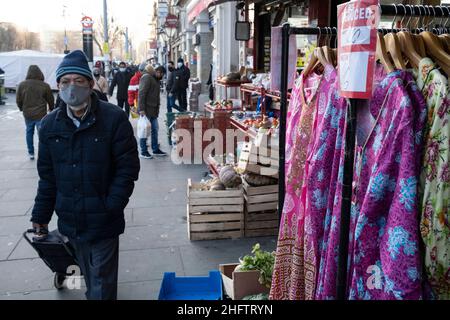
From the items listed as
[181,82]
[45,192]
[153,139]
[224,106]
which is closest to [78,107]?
[45,192]

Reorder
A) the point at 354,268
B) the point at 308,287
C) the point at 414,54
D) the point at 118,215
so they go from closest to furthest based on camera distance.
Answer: the point at 414,54, the point at 354,268, the point at 308,287, the point at 118,215

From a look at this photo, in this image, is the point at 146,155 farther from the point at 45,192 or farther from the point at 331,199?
the point at 331,199

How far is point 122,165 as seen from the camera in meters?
3.03

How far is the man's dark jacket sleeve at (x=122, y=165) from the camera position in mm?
2990

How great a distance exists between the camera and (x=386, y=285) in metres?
1.88

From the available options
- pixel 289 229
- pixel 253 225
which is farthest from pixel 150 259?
pixel 289 229

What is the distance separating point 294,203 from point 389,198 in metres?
0.83

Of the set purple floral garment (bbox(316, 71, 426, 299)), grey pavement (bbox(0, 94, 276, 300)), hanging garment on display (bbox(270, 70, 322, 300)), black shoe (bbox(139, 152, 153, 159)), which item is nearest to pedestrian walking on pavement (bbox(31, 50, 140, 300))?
grey pavement (bbox(0, 94, 276, 300))

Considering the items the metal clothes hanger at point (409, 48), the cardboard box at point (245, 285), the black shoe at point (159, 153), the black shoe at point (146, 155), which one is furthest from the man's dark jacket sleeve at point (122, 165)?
the black shoe at point (159, 153)

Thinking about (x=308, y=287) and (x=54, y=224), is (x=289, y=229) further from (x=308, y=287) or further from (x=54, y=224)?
(x=54, y=224)

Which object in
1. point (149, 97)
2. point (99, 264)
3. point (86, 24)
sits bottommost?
point (99, 264)

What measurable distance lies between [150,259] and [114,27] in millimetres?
68805

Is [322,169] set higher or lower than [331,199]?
higher

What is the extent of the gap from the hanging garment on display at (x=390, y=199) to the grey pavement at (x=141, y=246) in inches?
93.4
